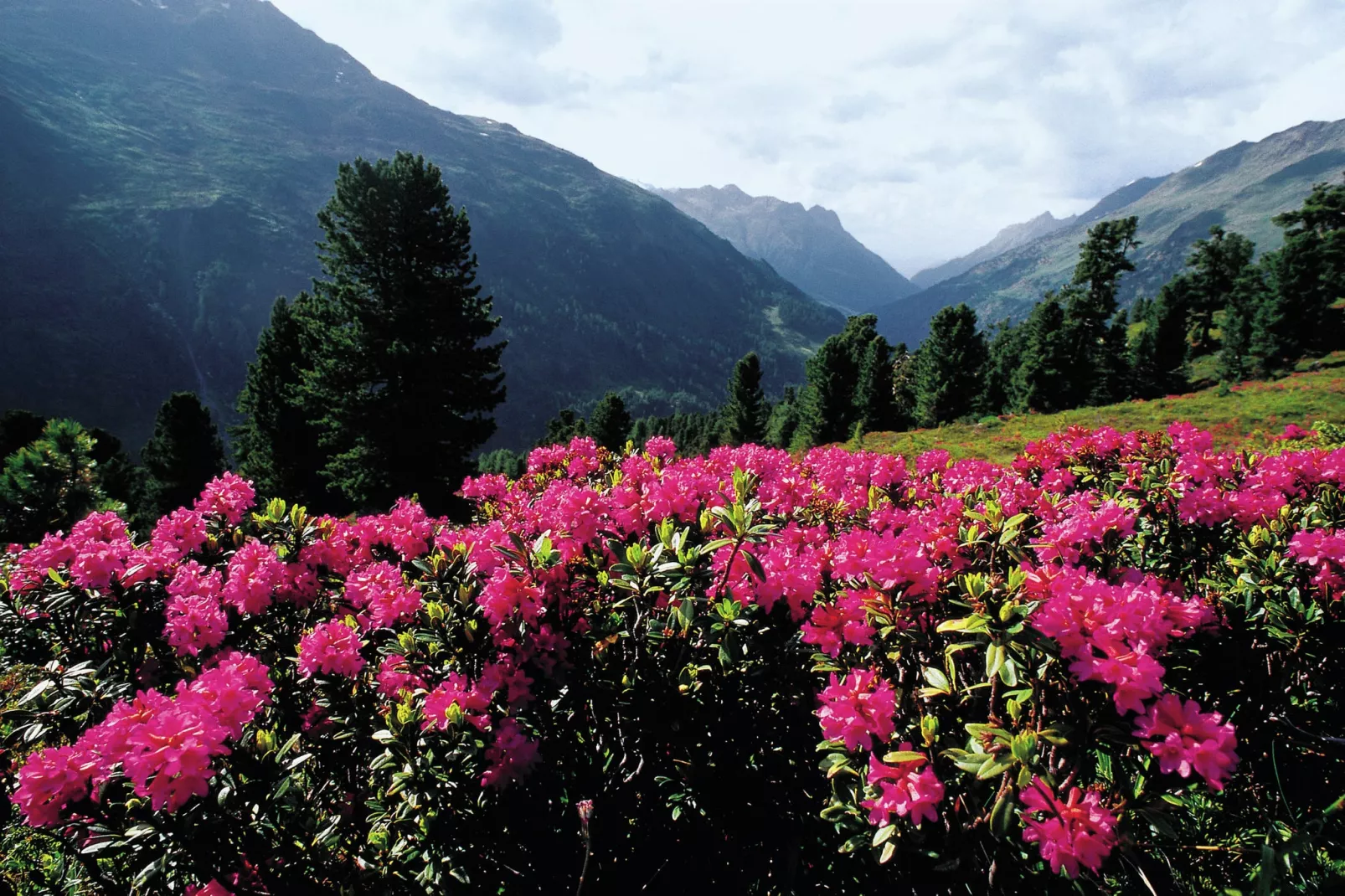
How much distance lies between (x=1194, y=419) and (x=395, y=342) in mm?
21826

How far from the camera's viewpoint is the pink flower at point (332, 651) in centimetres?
247

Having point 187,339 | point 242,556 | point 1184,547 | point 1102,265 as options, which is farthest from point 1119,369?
point 187,339

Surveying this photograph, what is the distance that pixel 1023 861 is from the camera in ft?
6.91

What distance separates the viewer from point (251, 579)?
2.83 m

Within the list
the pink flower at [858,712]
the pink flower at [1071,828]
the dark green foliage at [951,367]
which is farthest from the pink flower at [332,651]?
the dark green foliage at [951,367]

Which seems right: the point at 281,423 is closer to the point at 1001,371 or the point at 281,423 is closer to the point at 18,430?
the point at 18,430

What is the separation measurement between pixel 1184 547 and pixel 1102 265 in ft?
149

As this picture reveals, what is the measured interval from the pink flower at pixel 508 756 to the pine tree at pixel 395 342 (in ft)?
53.0

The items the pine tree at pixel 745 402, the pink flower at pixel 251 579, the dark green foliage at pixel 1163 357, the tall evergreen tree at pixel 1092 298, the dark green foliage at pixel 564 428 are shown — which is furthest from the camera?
the dark green foliage at pixel 564 428

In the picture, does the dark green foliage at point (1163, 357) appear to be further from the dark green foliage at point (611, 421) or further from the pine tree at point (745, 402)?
the dark green foliage at point (611, 421)

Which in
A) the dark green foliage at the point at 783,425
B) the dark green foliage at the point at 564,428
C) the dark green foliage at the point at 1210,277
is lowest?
the dark green foliage at the point at 564,428

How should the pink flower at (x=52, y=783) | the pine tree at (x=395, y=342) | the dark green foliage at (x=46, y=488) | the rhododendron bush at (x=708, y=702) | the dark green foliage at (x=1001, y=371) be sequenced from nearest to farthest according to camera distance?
1. the rhododendron bush at (x=708, y=702)
2. the pink flower at (x=52, y=783)
3. the dark green foliage at (x=46, y=488)
4. the pine tree at (x=395, y=342)
5. the dark green foliage at (x=1001, y=371)

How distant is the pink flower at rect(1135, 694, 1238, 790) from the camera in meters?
1.59

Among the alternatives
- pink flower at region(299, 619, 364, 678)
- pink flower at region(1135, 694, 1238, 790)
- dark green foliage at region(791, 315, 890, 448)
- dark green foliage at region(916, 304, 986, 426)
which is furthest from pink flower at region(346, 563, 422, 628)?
dark green foliage at region(916, 304, 986, 426)
